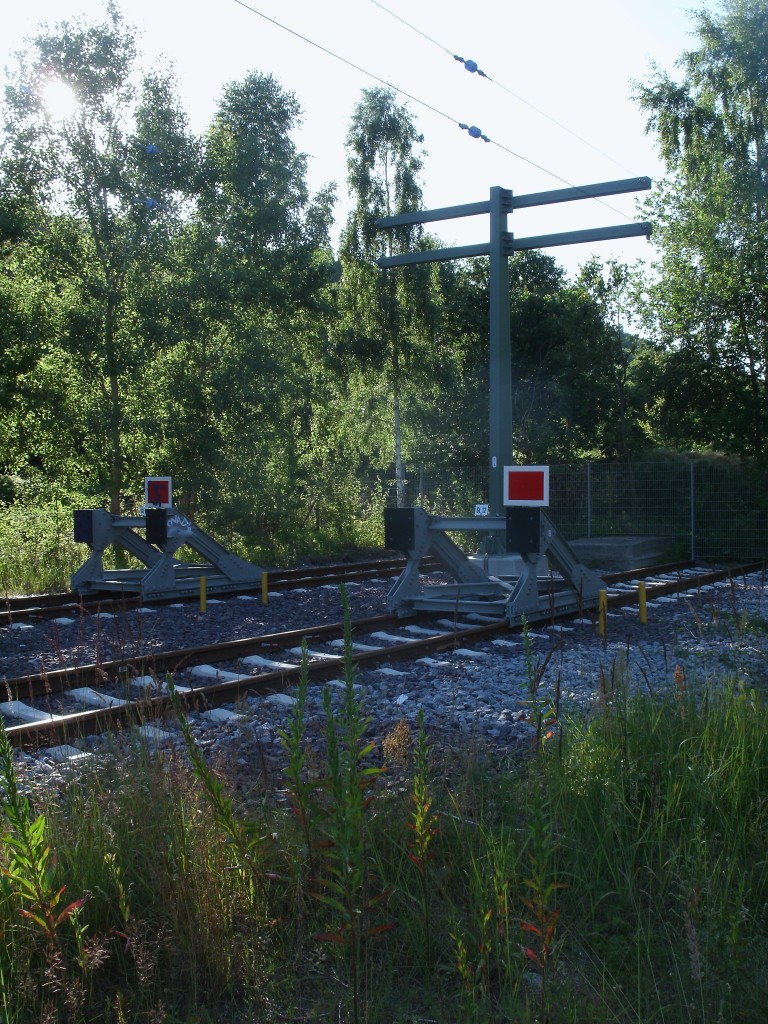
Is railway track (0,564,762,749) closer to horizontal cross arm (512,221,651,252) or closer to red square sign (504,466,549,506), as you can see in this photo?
red square sign (504,466,549,506)

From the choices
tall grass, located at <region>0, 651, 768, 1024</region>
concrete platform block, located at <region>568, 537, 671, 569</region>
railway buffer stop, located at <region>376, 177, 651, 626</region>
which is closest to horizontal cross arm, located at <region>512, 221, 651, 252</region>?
railway buffer stop, located at <region>376, 177, 651, 626</region>

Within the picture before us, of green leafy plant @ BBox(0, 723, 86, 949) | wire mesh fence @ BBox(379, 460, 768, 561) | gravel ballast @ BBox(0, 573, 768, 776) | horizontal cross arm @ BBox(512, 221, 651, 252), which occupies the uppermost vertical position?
horizontal cross arm @ BBox(512, 221, 651, 252)

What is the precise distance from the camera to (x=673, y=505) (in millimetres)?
21156

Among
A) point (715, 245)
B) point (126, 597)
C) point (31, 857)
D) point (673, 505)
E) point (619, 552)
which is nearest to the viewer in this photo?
point (31, 857)

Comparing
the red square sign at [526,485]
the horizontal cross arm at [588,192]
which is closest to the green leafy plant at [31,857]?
the red square sign at [526,485]

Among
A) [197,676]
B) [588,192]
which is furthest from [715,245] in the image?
[197,676]

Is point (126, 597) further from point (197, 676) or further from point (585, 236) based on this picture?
point (585, 236)

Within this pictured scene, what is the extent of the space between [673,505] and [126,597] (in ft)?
43.4

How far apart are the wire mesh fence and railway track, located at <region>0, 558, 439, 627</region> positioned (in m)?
5.66

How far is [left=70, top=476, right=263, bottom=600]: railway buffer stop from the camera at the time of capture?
498 inches

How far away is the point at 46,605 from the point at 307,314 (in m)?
12.5

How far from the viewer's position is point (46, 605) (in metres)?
12.1

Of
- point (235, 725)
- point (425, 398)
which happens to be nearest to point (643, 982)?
point (235, 725)

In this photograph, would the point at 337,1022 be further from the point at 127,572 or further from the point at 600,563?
the point at 600,563
